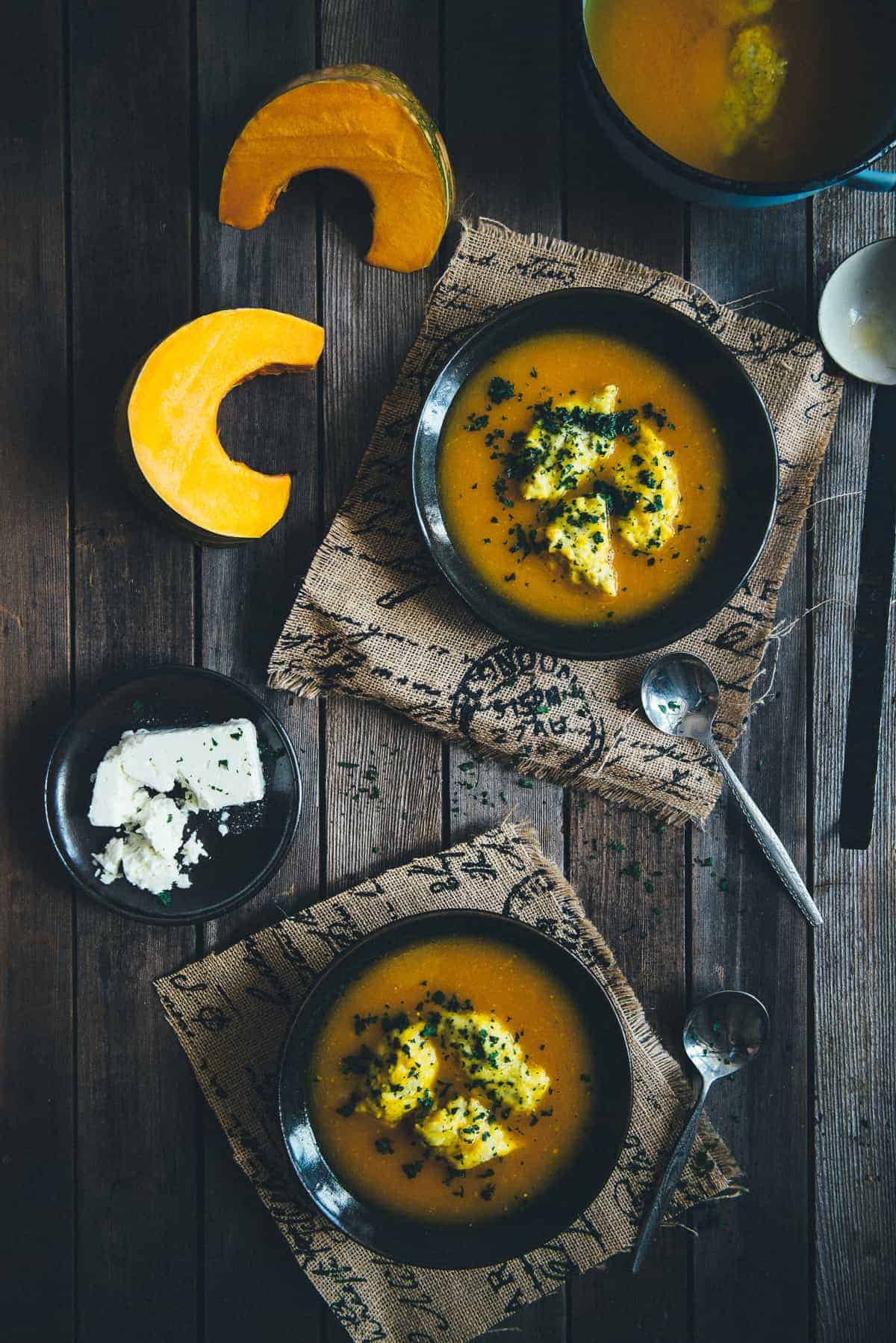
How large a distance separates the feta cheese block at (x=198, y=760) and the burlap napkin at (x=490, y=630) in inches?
4.4

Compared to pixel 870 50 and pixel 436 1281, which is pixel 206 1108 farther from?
pixel 870 50

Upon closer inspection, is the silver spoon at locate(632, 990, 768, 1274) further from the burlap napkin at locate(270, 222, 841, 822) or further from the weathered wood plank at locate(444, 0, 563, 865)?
the weathered wood plank at locate(444, 0, 563, 865)

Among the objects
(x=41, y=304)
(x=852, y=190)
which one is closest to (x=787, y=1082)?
(x=852, y=190)

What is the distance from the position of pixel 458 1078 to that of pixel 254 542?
778mm

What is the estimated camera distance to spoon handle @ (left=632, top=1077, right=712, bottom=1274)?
1.34 m

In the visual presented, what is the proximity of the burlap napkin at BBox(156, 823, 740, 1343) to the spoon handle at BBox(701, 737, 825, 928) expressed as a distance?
10.6 inches

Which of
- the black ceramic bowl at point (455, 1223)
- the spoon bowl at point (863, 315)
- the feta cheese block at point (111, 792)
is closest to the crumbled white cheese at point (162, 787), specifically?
the feta cheese block at point (111, 792)

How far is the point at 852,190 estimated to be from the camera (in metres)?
1.39

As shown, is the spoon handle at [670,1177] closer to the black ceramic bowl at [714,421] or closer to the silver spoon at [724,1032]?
the silver spoon at [724,1032]

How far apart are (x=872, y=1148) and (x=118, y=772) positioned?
3.99 ft

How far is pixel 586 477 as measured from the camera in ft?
4.18

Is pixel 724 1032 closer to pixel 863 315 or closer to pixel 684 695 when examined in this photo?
pixel 684 695

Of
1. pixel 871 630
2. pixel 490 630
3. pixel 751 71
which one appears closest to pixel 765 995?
pixel 871 630

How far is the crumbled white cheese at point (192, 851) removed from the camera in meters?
1.32
